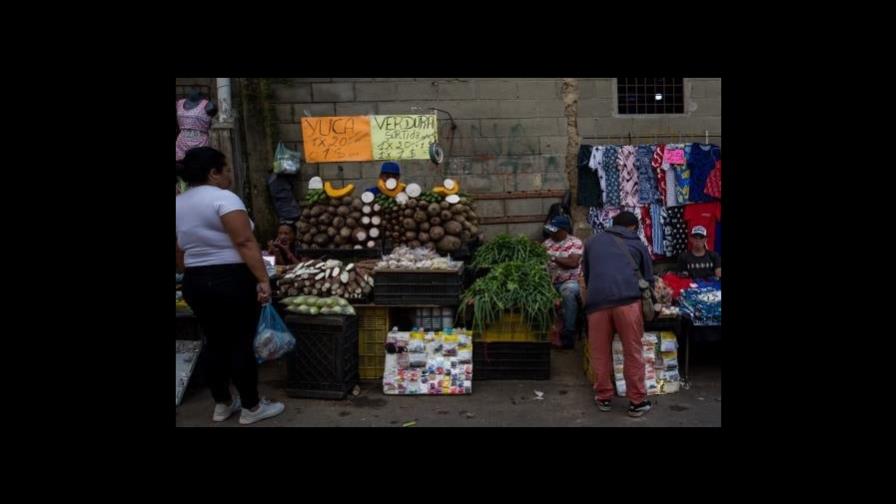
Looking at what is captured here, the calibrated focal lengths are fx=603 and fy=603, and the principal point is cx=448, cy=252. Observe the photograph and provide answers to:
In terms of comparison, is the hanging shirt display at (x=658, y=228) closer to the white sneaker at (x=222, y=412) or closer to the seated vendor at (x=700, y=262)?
the seated vendor at (x=700, y=262)

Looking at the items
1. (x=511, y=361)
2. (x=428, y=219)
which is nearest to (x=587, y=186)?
(x=428, y=219)

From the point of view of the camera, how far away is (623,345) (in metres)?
4.77

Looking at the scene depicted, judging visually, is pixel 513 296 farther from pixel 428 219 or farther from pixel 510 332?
pixel 428 219

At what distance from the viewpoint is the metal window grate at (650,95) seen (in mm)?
8125

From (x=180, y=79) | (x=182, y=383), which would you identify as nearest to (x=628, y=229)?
(x=182, y=383)

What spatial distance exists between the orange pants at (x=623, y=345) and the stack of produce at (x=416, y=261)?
4.67 feet

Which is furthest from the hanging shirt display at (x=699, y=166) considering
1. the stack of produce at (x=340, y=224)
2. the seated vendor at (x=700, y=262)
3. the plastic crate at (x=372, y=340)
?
the plastic crate at (x=372, y=340)

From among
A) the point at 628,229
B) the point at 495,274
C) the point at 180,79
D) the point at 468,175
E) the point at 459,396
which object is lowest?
the point at 459,396

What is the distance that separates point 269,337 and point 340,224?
6.79 feet

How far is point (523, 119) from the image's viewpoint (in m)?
8.04

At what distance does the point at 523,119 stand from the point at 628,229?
11.6 feet

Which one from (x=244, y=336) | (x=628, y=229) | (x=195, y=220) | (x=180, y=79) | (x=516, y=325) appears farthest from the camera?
(x=180, y=79)

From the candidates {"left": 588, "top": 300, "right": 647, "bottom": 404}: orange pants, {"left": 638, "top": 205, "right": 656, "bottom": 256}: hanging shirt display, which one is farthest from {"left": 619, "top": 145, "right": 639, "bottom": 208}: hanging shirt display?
{"left": 588, "top": 300, "right": 647, "bottom": 404}: orange pants

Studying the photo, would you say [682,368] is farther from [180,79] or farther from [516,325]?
[180,79]
